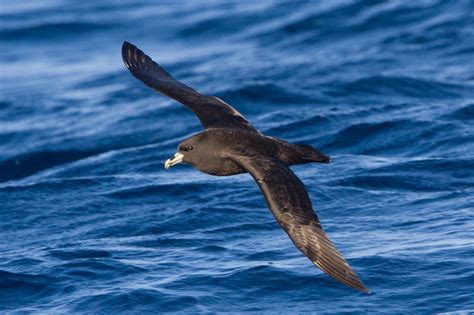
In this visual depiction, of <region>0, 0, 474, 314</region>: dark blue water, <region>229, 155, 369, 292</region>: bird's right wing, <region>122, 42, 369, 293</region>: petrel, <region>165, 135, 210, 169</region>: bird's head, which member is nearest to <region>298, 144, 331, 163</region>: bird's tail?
<region>122, 42, 369, 293</region>: petrel

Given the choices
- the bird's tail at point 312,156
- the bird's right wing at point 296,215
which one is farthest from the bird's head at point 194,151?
the bird's tail at point 312,156

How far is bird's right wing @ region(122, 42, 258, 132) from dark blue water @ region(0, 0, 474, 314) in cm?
173

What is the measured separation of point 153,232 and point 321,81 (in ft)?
25.3

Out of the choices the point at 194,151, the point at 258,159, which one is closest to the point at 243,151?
the point at 258,159

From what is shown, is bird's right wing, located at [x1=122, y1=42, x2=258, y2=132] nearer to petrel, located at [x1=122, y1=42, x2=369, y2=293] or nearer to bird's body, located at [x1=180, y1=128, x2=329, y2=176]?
petrel, located at [x1=122, y1=42, x2=369, y2=293]

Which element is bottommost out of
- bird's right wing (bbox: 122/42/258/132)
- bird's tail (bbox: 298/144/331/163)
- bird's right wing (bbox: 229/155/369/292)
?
bird's right wing (bbox: 229/155/369/292)

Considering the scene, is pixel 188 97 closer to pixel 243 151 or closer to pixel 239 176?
pixel 243 151

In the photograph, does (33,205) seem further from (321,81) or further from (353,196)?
(321,81)

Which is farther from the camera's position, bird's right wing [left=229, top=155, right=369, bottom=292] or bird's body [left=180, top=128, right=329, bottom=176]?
bird's body [left=180, top=128, right=329, bottom=176]

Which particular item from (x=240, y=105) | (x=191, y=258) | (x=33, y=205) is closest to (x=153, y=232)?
(x=191, y=258)

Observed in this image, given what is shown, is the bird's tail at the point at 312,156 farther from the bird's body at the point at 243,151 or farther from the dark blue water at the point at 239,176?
the dark blue water at the point at 239,176

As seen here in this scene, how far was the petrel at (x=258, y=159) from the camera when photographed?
964cm

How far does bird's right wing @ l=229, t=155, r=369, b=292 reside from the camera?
373 inches

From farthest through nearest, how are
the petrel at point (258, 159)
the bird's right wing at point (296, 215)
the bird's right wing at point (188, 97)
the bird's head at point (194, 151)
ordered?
the bird's right wing at point (188, 97) < the bird's head at point (194, 151) < the petrel at point (258, 159) < the bird's right wing at point (296, 215)
